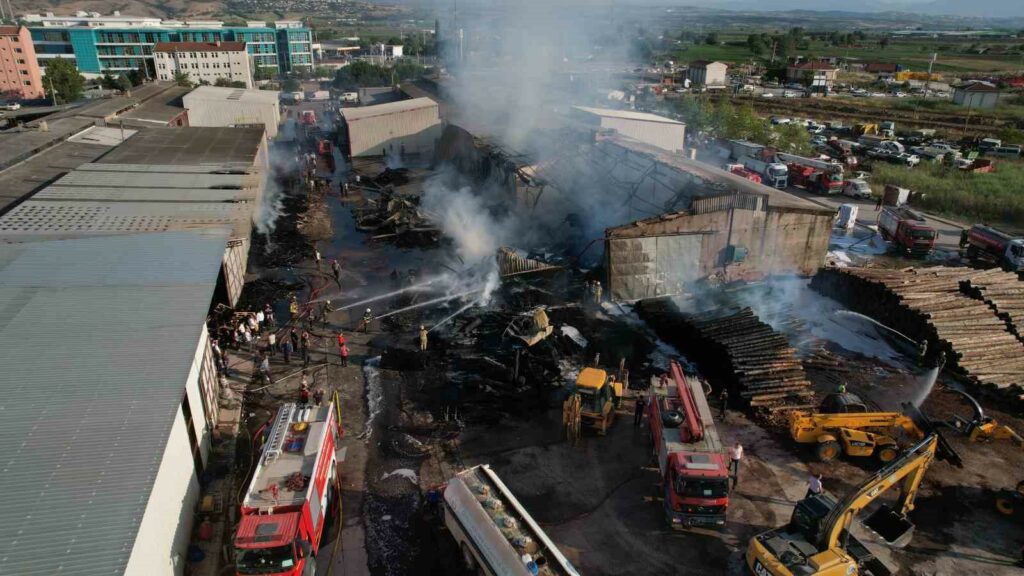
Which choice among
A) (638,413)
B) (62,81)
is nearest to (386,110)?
(638,413)

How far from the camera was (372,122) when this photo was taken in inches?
1636

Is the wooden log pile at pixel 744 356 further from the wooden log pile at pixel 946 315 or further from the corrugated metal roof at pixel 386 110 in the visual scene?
the corrugated metal roof at pixel 386 110

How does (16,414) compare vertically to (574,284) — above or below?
above

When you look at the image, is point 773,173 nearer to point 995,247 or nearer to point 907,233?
Result: point 907,233

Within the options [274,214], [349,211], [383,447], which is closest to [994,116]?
[349,211]

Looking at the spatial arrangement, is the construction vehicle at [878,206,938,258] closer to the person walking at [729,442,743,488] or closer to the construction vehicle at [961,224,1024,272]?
the construction vehicle at [961,224,1024,272]

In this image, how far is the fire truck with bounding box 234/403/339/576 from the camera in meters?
8.62

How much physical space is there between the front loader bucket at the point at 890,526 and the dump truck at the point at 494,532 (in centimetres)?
600

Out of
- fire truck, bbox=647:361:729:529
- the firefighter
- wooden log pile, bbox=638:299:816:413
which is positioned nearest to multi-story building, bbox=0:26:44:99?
the firefighter

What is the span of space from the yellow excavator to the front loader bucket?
0.10 meters

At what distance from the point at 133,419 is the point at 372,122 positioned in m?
35.2

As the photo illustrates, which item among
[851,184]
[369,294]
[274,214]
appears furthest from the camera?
[851,184]

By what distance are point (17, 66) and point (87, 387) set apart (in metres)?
82.0

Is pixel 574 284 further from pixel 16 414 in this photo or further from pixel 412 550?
pixel 16 414
